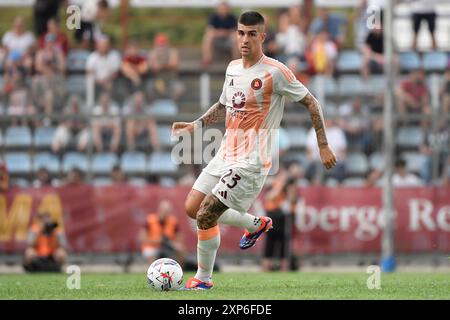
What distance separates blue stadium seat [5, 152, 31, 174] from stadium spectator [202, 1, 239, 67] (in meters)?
5.27

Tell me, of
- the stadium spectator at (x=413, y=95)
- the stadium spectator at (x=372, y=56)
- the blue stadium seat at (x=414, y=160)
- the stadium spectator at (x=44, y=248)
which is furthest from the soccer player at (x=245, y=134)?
the stadium spectator at (x=372, y=56)

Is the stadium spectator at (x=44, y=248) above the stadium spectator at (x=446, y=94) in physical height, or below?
below

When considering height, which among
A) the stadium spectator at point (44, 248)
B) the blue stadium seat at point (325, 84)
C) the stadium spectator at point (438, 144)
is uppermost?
the blue stadium seat at point (325, 84)

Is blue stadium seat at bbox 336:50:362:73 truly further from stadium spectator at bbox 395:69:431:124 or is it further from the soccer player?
the soccer player

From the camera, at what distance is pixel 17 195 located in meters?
22.4

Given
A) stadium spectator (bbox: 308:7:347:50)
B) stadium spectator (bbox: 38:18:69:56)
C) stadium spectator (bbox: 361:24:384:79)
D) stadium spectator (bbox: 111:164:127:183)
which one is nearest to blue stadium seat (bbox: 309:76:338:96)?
stadium spectator (bbox: 361:24:384:79)

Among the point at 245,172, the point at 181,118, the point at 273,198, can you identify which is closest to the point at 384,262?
the point at 273,198

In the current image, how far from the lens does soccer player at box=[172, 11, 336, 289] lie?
12.3 m

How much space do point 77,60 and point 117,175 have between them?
4.38 metres

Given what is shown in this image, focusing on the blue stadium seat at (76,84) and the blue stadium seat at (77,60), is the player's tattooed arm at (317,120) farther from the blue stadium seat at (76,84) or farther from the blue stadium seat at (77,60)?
the blue stadium seat at (77,60)

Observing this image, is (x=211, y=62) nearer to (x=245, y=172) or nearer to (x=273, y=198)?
(x=273, y=198)

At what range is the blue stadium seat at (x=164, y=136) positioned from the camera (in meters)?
22.8

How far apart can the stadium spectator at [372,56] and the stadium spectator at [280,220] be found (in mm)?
4286

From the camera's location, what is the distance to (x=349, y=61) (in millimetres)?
25562
